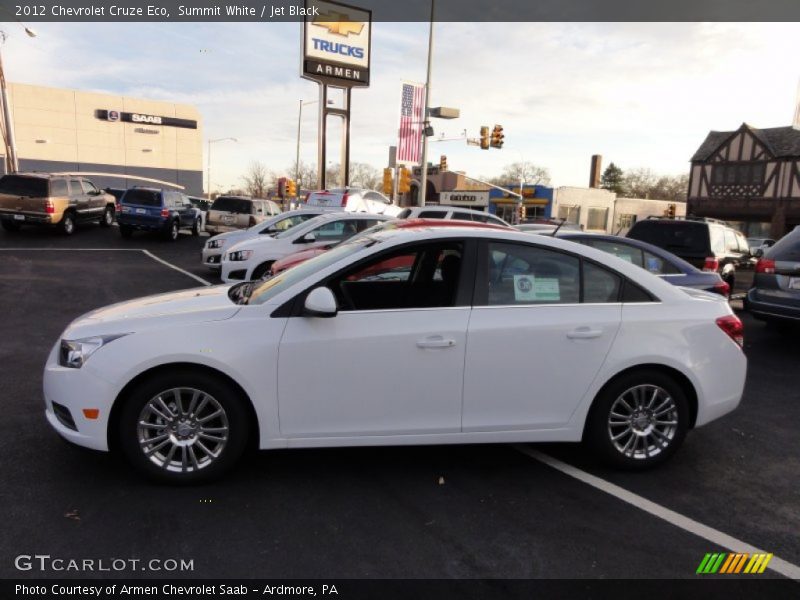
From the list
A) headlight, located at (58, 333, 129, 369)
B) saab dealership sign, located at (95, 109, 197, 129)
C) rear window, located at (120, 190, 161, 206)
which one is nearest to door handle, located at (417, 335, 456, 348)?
headlight, located at (58, 333, 129, 369)

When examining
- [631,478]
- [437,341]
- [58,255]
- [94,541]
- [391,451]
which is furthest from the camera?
[58,255]

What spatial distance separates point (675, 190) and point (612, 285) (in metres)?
116

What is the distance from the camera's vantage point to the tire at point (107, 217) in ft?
72.5

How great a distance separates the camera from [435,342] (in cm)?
365

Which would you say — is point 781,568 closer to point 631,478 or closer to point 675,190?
point 631,478

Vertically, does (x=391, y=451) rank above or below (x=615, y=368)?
below

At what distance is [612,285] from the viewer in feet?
13.1

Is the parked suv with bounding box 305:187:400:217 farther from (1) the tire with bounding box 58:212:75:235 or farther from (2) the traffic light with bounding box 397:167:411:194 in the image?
(2) the traffic light with bounding box 397:167:411:194

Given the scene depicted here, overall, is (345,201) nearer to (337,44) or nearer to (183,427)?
(183,427)

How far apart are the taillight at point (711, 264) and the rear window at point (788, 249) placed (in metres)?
2.05

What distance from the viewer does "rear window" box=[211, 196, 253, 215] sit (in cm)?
1923

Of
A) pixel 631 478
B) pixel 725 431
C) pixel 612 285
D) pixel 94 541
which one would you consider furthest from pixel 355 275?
pixel 725 431

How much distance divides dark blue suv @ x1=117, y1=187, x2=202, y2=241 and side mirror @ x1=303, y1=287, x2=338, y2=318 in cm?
1802

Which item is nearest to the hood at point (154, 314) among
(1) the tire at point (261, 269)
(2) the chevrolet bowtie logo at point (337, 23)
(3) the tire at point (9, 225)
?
(1) the tire at point (261, 269)
